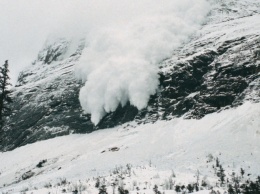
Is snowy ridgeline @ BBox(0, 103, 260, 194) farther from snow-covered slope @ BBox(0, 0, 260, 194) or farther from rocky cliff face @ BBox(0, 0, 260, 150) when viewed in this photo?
rocky cliff face @ BBox(0, 0, 260, 150)

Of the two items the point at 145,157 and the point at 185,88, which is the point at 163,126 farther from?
the point at 145,157

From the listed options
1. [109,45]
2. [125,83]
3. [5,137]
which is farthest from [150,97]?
[5,137]

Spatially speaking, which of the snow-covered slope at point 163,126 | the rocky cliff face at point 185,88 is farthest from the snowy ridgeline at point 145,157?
the rocky cliff face at point 185,88

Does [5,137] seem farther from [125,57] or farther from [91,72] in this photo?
[125,57]

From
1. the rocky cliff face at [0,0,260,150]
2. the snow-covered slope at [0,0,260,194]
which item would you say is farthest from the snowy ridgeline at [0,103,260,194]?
the rocky cliff face at [0,0,260,150]

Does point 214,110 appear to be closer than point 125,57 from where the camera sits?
Yes
